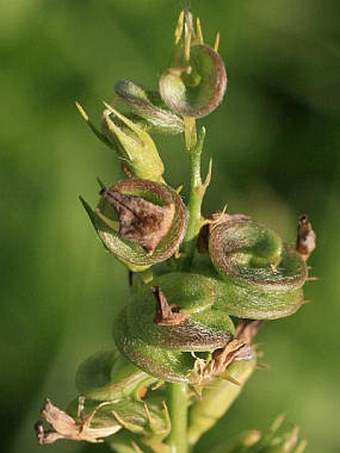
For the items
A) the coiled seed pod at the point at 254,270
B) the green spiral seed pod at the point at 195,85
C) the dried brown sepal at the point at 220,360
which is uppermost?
the green spiral seed pod at the point at 195,85

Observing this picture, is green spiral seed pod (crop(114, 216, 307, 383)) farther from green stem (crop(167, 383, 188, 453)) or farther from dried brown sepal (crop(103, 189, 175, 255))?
green stem (crop(167, 383, 188, 453))

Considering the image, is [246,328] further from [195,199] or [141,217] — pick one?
[141,217]

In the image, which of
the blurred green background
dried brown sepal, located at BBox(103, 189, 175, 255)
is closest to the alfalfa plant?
dried brown sepal, located at BBox(103, 189, 175, 255)

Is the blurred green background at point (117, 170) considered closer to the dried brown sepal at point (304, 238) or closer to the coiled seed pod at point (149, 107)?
the dried brown sepal at point (304, 238)

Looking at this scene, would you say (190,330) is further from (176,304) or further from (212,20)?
(212,20)

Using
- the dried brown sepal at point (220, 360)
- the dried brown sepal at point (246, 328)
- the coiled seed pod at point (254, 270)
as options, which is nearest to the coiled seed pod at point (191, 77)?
the coiled seed pod at point (254, 270)

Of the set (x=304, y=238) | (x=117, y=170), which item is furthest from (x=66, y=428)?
(x=117, y=170)

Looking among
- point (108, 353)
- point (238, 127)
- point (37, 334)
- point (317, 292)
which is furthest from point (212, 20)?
point (108, 353)
